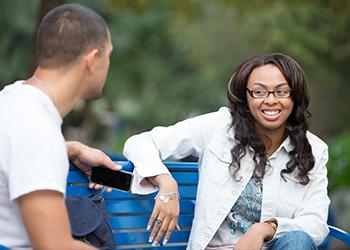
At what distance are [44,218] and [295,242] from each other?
53.2 inches

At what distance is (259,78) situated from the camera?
3732 millimetres

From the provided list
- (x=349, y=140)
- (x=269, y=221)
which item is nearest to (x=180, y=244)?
(x=269, y=221)

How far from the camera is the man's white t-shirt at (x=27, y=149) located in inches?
98.0

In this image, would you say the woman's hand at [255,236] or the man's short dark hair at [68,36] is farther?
the woman's hand at [255,236]

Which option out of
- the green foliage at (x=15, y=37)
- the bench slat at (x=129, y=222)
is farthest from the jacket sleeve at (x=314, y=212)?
the green foliage at (x=15, y=37)

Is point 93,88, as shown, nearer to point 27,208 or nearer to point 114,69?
point 27,208

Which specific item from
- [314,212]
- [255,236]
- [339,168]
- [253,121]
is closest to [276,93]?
A: [253,121]

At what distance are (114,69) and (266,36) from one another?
19.5 ft

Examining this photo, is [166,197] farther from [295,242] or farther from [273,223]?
[295,242]

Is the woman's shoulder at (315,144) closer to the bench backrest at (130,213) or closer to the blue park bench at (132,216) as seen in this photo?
the blue park bench at (132,216)

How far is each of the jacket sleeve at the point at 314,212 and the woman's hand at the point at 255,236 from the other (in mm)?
66

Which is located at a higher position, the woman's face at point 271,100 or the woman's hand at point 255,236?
the woman's face at point 271,100

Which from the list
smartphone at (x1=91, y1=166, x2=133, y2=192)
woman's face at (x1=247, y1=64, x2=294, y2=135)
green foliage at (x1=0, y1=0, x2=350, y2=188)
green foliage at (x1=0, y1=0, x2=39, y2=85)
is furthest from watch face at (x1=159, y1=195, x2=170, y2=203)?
green foliage at (x1=0, y1=0, x2=39, y2=85)

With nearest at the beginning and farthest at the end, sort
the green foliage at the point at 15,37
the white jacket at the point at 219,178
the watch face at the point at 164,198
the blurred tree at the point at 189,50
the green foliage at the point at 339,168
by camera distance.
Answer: the watch face at the point at 164,198 → the white jacket at the point at 219,178 → the green foliage at the point at 339,168 → the blurred tree at the point at 189,50 → the green foliage at the point at 15,37
